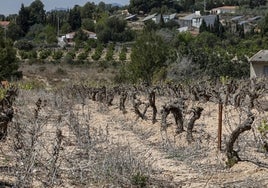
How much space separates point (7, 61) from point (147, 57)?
27.3ft

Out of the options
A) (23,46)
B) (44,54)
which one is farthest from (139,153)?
(23,46)

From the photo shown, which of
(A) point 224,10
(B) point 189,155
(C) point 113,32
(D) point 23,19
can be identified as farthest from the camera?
(A) point 224,10

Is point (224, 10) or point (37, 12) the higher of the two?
point (224, 10)

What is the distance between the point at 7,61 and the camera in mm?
31016

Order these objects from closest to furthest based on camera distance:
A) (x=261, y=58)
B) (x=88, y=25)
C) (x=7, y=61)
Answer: (x=261, y=58)
(x=7, y=61)
(x=88, y=25)

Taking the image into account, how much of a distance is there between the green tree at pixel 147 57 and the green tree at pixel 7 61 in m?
7.30

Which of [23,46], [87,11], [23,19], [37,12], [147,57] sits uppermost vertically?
[87,11]

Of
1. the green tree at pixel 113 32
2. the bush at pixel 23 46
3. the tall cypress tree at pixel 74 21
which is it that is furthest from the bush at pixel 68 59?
the tall cypress tree at pixel 74 21

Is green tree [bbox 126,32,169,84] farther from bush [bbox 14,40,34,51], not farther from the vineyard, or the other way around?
bush [bbox 14,40,34,51]

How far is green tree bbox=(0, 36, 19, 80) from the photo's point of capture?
30325 millimetres

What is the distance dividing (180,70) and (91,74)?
1477 centimetres

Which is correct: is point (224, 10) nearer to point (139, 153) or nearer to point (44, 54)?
point (44, 54)

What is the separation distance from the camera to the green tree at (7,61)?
3033 centimetres

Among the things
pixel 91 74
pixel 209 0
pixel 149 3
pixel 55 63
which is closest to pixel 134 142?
pixel 91 74
